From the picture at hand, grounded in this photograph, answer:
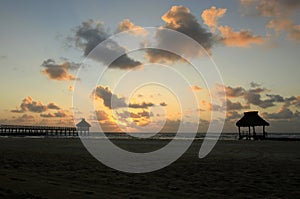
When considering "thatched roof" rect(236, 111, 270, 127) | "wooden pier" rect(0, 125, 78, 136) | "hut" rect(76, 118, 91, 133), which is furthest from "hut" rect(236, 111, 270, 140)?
Result: "hut" rect(76, 118, 91, 133)

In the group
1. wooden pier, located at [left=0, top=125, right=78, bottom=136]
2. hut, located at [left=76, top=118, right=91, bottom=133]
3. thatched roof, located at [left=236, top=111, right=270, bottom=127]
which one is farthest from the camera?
hut, located at [left=76, top=118, right=91, bottom=133]

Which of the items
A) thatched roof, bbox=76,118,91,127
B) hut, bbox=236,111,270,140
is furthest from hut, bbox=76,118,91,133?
hut, bbox=236,111,270,140

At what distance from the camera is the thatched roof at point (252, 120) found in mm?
45688

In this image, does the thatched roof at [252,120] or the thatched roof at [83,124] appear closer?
the thatched roof at [252,120]

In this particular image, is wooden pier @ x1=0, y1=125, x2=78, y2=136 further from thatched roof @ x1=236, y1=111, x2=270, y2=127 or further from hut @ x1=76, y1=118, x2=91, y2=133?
thatched roof @ x1=236, y1=111, x2=270, y2=127

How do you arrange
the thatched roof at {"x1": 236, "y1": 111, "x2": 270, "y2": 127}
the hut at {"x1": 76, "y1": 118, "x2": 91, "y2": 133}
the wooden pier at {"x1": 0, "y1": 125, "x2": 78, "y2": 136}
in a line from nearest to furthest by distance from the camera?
the thatched roof at {"x1": 236, "y1": 111, "x2": 270, "y2": 127} < the wooden pier at {"x1": 0, "y1": 125, "x2": 78, "y2": 136} < the hut at {"x1": 76, "y1": 118, "x2": 91, "y2": 133}

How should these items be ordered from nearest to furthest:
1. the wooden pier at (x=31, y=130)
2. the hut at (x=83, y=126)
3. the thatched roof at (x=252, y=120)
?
the thatched roof at (x=252, y=120)
the wooden pier at (x=31, y=130)
the hut at (x=83, y=126)

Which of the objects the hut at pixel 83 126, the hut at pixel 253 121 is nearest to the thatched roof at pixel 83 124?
the hut at pixel 83 126

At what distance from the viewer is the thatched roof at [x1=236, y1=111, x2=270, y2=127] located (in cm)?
4569

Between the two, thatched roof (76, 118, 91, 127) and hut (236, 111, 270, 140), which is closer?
hut (236, 111, 270, 140)

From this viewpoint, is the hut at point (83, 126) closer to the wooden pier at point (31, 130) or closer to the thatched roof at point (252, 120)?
the wooden pier at point (31, 130)

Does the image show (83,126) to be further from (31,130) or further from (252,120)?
(252,120)

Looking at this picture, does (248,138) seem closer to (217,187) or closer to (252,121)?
(252,121)

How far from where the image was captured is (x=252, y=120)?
46.3 meters
